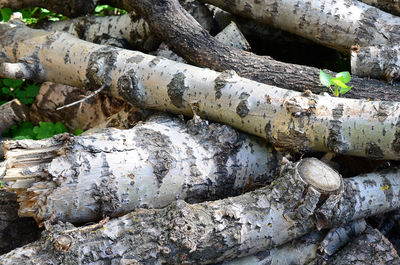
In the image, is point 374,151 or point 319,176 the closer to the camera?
point 319,176

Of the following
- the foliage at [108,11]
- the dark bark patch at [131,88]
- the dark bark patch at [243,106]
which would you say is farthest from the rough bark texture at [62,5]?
the dark bark patch at [243,106]

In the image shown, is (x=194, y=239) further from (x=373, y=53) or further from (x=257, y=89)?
(x=373, y=53)

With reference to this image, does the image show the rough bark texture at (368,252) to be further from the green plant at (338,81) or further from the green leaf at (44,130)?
the green leaf at (44,130)

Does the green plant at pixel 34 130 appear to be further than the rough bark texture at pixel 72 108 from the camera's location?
Yes

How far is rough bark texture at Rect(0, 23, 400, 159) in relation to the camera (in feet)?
7.50

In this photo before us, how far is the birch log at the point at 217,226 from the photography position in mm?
2008

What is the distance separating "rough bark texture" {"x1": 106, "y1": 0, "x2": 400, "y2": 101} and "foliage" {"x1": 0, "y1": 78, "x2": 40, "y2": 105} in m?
1.32

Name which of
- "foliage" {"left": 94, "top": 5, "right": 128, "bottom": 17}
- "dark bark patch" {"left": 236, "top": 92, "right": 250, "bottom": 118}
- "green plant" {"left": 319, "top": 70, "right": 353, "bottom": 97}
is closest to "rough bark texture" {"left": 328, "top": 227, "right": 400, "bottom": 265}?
"green plant" {"left": 319, "top": 70, "right": 353, "bottom": 97}

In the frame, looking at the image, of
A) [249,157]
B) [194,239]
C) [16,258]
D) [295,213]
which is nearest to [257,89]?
[249,157]

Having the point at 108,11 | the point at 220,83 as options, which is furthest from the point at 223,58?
the point at 108,11

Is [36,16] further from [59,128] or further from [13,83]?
[59,128]

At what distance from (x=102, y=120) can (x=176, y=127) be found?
949 mm

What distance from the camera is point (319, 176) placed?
7.19 feet

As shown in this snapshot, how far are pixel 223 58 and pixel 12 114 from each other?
1.89 m
